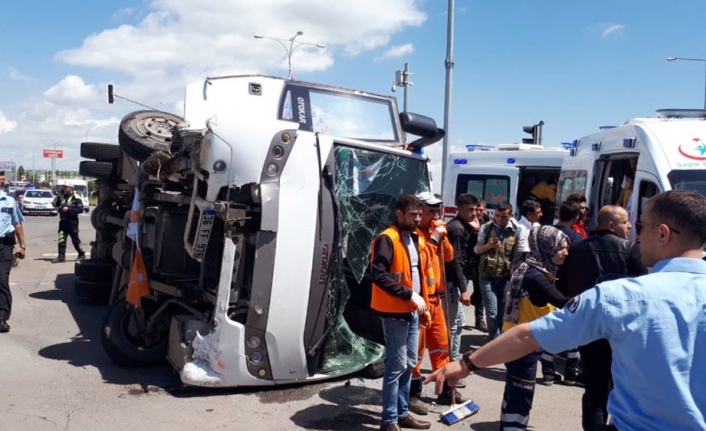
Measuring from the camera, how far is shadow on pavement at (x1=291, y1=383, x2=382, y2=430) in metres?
4.89

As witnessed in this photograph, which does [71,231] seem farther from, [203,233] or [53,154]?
[53,154]

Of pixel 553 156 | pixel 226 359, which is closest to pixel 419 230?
pixel 226 359

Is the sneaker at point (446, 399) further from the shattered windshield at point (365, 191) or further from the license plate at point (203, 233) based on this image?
the license plate at point (203, 233)

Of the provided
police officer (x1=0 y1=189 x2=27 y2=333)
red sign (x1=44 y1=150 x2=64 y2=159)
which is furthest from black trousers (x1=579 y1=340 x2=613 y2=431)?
red sign (x1=44 y1=150 x2=64 y2=159)

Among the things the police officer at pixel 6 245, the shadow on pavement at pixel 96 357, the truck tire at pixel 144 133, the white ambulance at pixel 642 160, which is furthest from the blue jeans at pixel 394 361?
the police officer at pixel 6 245

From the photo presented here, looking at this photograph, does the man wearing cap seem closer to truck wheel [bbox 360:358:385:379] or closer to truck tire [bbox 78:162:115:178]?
truck wheel [bbox 360:358:385:379]

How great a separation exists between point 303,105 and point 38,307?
5.21m

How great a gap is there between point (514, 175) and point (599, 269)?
815 centimetres

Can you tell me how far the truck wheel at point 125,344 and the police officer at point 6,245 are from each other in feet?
6.92

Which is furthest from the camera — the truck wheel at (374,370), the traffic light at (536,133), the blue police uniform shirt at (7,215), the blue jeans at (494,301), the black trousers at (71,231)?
the traffic light at (536,133)

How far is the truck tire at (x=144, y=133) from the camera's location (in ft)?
23.3

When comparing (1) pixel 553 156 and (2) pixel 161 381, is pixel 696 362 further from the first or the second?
(1) pixel 553 156

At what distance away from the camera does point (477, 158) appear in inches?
508

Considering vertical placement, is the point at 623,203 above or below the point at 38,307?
above
